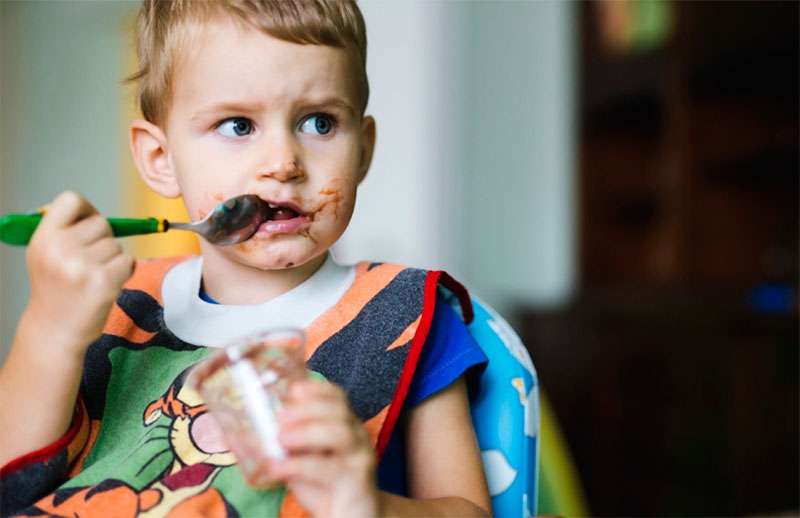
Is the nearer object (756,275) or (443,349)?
(443,349)

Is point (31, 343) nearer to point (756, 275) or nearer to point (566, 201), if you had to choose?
point (756, 275)

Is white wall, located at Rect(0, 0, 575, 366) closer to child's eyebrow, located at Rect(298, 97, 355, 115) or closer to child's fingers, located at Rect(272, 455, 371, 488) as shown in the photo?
child's eyebrow, located at Rect(298, 97, 355, 115)

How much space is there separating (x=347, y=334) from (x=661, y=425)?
2.23 m

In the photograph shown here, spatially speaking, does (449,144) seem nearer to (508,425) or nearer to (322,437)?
(508,425)

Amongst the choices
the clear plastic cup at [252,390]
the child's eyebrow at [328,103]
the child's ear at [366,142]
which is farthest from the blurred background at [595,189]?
the clear plastic cup at [252,390]

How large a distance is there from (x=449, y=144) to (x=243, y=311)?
2903mm

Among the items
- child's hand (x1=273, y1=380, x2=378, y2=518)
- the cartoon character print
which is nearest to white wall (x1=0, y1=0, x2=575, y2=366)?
the cartoon character print

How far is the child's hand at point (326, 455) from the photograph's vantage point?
51cm

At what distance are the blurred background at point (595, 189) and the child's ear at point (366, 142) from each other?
1447 millimetres

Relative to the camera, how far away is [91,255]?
2.00ft

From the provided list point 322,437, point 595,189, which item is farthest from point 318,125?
point 595,189

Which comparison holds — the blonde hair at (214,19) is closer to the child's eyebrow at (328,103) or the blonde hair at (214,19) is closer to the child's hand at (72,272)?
the child's eyebrow at (328,103)

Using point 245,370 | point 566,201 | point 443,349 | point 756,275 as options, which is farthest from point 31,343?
point 566,201

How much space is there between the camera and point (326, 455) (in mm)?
524
